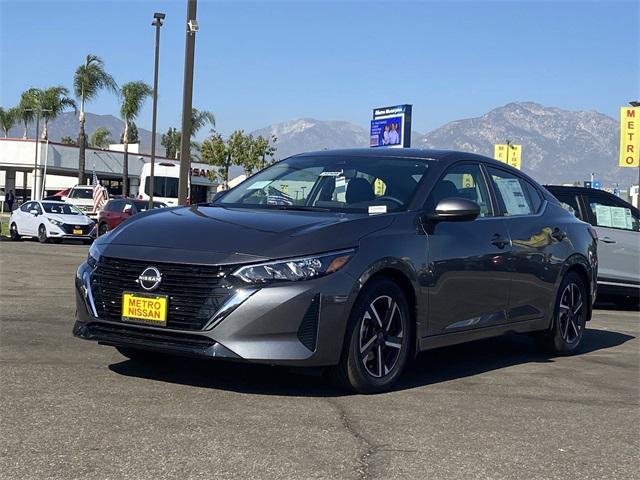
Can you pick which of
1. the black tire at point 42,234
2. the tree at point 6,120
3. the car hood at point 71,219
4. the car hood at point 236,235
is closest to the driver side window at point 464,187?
the car hood at point 236,235

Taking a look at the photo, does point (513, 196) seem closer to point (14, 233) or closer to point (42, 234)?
point (42, 234)

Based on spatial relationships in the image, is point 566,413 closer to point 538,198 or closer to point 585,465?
point 585,465

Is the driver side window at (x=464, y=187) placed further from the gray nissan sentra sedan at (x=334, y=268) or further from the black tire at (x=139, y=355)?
the black tire at (x=139, y=355)

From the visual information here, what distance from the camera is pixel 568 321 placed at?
26.5ft

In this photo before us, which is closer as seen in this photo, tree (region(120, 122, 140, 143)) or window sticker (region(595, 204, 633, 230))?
window sticker (region(595, 204, 633, 230))

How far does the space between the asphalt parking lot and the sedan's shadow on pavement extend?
2 centimetres

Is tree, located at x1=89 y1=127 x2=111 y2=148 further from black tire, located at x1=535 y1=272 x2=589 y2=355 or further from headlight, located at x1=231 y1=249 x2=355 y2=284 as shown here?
headlight, located at x1=231 y1=249 x2=355 y2=284

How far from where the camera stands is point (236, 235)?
18.2 ft

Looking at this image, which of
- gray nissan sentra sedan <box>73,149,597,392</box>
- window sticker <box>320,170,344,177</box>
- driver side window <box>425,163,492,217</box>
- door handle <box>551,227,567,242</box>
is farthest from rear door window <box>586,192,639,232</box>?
window sticker <box>320,170,344,177</box>

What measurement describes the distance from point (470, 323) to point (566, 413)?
47.2 inches

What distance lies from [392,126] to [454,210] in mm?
25381

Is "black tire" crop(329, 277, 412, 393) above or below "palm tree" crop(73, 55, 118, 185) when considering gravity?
below

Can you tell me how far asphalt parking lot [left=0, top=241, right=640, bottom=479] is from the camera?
13.7 feet

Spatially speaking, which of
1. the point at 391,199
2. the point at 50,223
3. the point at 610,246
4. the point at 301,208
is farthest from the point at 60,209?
the point at 391,199
